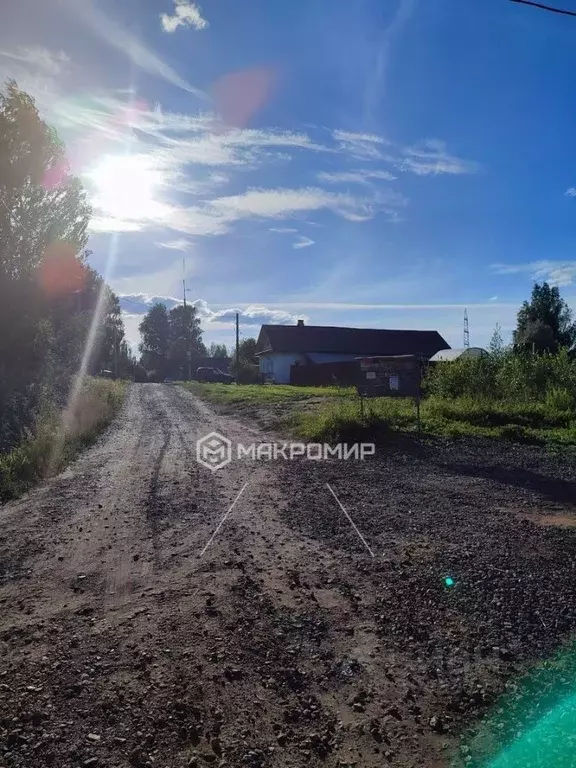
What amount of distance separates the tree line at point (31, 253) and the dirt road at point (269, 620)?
8993 millimetres

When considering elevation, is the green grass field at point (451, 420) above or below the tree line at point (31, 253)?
below

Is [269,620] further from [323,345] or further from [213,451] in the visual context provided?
[323,345]

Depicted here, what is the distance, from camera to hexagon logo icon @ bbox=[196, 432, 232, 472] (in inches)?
369

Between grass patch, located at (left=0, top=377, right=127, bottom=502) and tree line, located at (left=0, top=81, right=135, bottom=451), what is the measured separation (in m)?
1.03

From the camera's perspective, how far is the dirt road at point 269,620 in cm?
252

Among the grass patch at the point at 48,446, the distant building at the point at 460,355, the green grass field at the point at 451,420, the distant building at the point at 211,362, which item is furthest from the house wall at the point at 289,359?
the distant building at the point at 211,362

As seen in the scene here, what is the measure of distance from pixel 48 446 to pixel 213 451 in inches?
116

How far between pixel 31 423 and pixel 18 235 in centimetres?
680

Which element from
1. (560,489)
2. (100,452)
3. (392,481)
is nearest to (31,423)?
(100,452)

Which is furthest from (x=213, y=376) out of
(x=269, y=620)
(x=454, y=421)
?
(x=269, y=620)

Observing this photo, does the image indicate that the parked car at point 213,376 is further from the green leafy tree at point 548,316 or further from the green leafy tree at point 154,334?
the green leafy tree at point 154,334

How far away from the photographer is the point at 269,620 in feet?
11.8

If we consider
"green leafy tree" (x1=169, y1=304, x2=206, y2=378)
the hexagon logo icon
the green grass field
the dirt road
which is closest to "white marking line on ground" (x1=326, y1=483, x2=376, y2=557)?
the dirt road

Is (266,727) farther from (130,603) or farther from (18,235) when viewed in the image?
(18,235)
